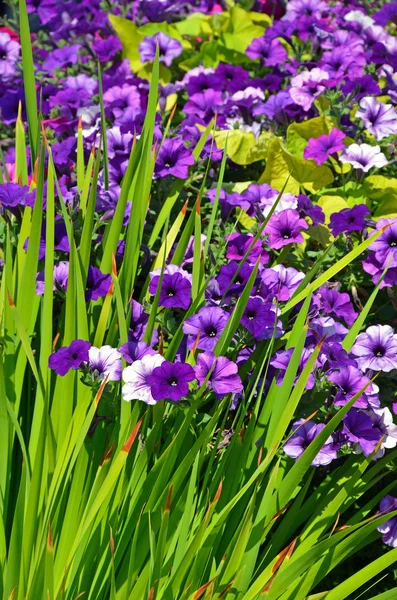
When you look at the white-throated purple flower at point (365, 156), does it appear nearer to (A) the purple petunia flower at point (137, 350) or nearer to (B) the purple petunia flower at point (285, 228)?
(B) the purple petunia flower at point (285, 228)

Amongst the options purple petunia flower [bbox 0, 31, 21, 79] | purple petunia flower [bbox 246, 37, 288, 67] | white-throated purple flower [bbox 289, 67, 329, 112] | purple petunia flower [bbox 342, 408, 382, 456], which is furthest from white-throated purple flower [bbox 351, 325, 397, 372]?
purple petunia flower [bbox 0, 31, 21, 79]

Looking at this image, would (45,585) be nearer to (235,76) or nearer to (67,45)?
(235,76)

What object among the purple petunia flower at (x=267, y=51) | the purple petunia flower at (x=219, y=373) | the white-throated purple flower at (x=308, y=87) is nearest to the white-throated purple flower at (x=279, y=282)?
the purple petunia flower at (x=219, y=373)

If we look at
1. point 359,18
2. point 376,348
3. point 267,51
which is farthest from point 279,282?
point 359,18

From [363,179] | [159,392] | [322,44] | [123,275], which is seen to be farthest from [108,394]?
[322,44]

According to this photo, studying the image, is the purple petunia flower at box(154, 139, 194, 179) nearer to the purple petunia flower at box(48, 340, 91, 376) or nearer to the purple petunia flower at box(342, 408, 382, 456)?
the purple petunia flower at box(48, 340, 91, 376)

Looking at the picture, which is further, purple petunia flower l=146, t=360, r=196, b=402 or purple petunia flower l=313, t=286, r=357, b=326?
purple petunia flower l=313, t=286, r=357, b=326
